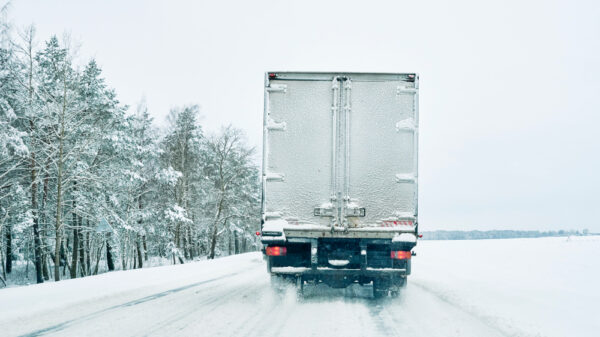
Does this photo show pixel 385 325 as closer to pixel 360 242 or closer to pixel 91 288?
pixel 360 242

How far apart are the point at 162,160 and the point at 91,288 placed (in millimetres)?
22956

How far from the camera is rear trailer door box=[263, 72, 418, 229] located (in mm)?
8289

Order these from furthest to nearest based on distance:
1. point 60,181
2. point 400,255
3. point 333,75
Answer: point 60,181 → point 400,255 → point 333,75

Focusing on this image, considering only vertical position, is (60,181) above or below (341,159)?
below

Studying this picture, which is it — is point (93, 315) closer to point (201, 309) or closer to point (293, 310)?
point (201, 309)

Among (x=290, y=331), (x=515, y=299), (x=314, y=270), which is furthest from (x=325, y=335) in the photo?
(x=515, y=299)

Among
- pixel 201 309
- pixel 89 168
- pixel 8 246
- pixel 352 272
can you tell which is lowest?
pixel 8 246

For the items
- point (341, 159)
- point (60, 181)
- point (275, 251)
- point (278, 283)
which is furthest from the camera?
point (60, 181)

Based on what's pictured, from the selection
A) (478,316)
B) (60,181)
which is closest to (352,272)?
(478,316)

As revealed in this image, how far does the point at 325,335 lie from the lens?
5848mm

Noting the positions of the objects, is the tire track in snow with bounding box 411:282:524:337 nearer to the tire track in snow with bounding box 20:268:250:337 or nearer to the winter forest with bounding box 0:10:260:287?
the tire track in snow with bounding box 20:268:250:337

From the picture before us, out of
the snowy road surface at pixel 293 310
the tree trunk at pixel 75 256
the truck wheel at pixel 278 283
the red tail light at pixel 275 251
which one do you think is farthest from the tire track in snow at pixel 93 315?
the tree trunk at pixel 75 256

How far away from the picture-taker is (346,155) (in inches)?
327

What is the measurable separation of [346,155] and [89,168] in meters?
16.3
